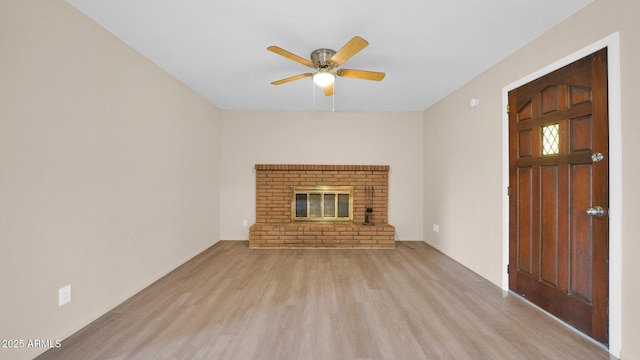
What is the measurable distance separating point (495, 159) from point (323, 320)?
2355 mm

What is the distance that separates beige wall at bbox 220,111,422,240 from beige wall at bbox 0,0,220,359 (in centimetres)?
162

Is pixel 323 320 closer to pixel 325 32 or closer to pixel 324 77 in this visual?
pixel 324 77

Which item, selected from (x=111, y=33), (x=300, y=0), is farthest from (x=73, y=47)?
(x=300, y=0)

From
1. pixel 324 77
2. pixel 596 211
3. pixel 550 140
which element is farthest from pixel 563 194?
pixel 324 77

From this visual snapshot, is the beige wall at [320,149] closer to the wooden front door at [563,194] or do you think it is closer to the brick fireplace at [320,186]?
the brick fireplace at [320,186]

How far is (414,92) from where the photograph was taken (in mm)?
3730

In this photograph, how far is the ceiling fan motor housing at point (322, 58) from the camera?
2.43m

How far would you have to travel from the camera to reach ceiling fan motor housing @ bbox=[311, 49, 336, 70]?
2426mm

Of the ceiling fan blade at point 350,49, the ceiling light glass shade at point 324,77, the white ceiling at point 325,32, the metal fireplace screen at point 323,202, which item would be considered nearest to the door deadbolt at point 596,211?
the white ceiling at point 325,32

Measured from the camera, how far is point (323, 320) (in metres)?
2.04

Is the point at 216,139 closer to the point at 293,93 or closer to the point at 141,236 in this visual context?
the point at 293,93

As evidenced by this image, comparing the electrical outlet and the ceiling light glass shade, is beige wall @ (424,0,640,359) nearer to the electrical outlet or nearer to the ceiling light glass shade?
the ceiling light glass shade

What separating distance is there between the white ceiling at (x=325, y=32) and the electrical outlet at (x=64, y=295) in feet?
6.55

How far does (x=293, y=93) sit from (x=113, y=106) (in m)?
2.14
